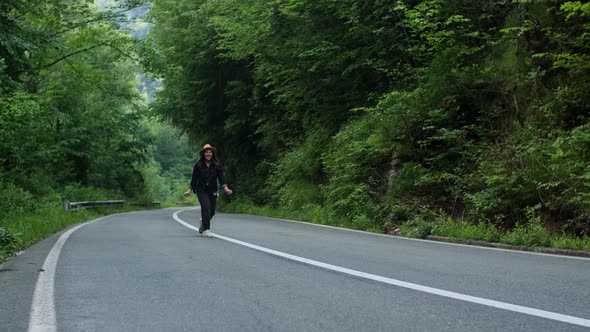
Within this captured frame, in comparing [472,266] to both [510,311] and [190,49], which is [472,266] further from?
[190,49]

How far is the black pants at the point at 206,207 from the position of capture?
12.1 meters

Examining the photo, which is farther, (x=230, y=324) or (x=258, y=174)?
(x=258, y=174)

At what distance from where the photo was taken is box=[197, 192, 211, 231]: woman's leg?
12062 mm

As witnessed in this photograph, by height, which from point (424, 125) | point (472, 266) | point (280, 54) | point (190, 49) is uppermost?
point (190, 49)

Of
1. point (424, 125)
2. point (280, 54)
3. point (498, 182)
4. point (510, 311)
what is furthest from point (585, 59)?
point (280, 54)

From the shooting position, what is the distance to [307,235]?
38.5ft

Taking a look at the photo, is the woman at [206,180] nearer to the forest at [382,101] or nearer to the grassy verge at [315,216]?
the grassy verge at [315,216]

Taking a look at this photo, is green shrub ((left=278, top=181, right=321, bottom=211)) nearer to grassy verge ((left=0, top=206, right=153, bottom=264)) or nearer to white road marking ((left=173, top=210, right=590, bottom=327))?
grassy verge ((left=0, top=206, right=153, bottom=264))

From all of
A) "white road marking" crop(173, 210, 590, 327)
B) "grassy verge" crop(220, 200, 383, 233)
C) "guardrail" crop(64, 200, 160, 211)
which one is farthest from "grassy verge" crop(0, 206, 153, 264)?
"grassy verge" crop(220, 200, 383, 233)

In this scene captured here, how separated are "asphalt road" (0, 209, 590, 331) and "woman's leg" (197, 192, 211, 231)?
271cm

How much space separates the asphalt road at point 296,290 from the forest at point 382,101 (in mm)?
2624

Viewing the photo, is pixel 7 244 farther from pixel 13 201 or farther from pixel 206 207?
pixel 13 201

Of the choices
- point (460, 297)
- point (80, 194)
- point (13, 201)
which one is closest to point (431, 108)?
point (460, 297)

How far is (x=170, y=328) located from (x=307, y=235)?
764 cm
